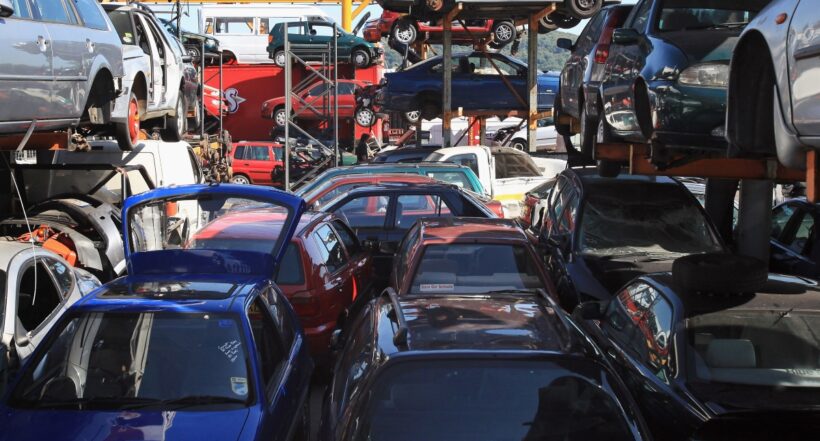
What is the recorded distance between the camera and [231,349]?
4.93 meters

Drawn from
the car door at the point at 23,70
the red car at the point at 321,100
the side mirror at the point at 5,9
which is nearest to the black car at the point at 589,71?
the car door at the point at 23,70

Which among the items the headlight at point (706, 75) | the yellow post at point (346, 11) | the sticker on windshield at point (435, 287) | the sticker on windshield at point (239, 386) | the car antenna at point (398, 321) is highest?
the yellow post at point (346, 11)

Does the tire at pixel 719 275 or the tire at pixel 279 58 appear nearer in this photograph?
the tire at pixel 719 275

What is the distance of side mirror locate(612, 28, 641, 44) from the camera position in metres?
7.55

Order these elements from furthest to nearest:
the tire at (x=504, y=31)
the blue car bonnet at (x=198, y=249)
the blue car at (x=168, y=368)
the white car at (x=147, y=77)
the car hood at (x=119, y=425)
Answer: the tire at (x=504, y=31) → the white car at (x=147, y=77) → the blue car bonnet at (x=198, y=249) → the blue car at (x=168, y=368) → the car hood at (x=119, y=425)

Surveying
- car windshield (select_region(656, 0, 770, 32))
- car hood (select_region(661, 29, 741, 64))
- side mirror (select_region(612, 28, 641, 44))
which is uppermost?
car windshield (select_region(656, 0, 770, 32))

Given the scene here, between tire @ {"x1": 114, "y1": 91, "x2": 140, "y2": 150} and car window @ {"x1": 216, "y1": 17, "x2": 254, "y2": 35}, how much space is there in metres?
28.8

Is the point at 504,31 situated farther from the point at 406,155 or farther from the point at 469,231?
the point at 469,231

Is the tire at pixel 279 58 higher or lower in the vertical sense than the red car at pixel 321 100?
higher

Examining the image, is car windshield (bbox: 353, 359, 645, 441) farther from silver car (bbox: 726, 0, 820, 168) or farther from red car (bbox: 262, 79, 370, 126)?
red car (bbox: 262, 79, 370, 126)

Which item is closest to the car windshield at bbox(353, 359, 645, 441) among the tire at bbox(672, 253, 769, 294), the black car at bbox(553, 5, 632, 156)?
the tire at bbox(672, 253, 769, 294)

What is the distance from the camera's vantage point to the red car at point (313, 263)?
754 centimetres

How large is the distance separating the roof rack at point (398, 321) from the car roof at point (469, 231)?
2013 millimetres

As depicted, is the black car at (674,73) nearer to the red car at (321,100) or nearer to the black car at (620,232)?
the black car at (620,232)
